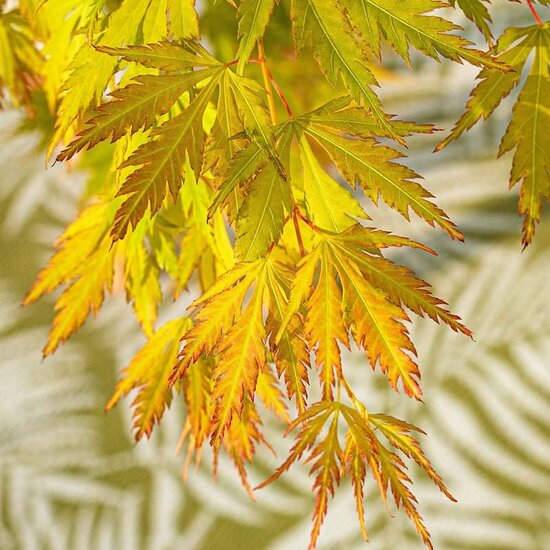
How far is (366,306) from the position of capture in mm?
294

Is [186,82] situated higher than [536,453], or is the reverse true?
[186,82]

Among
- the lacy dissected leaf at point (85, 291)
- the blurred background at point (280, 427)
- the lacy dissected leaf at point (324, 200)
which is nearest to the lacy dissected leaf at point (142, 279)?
the lacy dissected leaf at point (85, 291)

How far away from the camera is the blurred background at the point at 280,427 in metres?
0.93

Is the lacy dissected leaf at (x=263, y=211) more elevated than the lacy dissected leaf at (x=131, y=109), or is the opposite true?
the lacy dissected leaf at (x=131, y=109)

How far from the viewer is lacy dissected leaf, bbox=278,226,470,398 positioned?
0.29m

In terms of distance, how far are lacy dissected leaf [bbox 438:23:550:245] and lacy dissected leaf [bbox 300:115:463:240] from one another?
0.18ft

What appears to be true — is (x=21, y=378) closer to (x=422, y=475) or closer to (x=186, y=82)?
(x=422, y=475)

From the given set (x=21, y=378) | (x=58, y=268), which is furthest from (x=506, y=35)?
(x=21, y=378)

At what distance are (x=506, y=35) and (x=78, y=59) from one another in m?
0.23

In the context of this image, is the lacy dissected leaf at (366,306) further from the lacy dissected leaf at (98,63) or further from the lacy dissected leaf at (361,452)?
the lacy dissected leaf at (98,63)

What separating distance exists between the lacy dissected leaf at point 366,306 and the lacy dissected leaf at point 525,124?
88mm

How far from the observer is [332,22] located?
284 mm

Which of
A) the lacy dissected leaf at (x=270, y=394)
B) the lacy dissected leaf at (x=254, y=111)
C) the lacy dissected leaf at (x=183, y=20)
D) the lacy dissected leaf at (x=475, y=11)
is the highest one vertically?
the lacy dissected leaf at (x=183, y=20)

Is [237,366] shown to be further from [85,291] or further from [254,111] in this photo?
[85,291]
